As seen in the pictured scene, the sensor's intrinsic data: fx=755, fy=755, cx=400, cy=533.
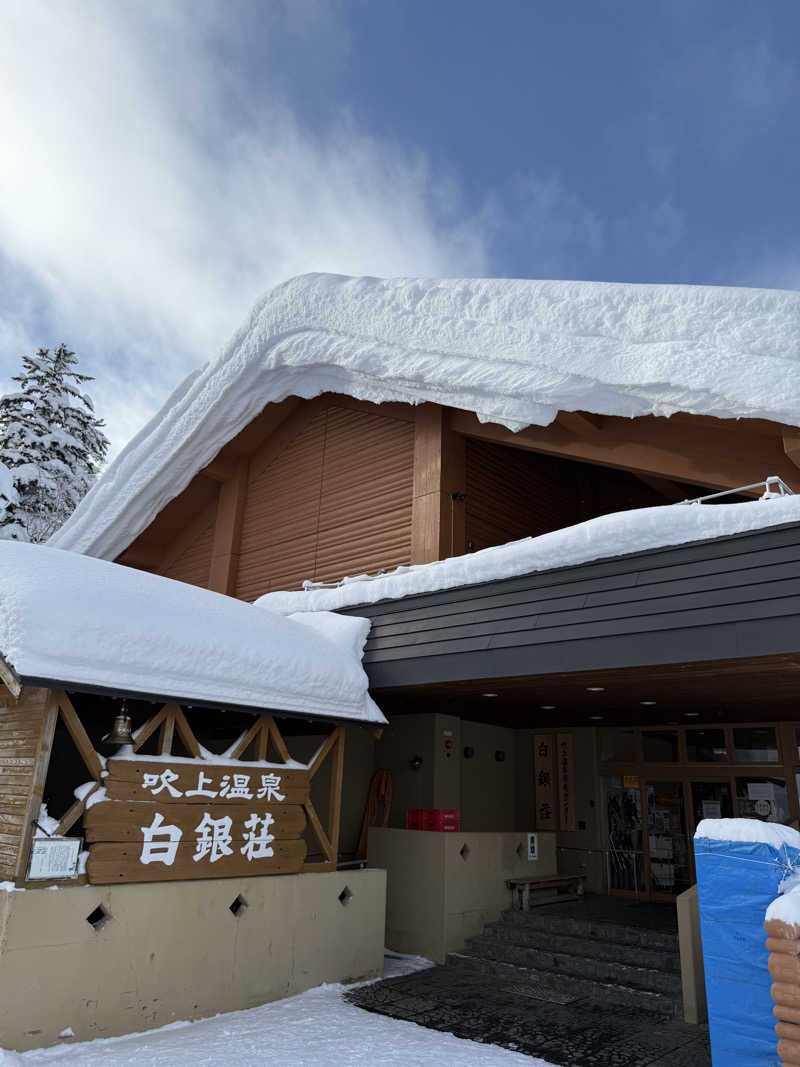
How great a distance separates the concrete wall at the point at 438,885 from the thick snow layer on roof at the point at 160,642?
2.00m

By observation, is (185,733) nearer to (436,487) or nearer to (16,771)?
(16,771)

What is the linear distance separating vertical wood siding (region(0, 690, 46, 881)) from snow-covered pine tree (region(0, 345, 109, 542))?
14.4 m

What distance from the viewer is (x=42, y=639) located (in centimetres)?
521

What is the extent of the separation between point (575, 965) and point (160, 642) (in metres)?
5.14

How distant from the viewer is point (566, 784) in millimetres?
11227

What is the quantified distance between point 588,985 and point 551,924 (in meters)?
1.42

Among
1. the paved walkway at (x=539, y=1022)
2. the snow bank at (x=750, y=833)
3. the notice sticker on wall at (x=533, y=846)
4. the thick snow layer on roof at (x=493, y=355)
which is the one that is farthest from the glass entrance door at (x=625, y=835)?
the snow bank at (x=750, y=833)

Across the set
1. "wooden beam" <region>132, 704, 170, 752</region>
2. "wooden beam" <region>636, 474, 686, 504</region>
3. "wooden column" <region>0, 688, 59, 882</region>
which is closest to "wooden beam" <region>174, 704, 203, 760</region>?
"wooden beam" <region>132, 704, 170, 752</region>

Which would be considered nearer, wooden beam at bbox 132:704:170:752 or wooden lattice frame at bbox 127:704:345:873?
wooden beam at bbox 132:704:170:752

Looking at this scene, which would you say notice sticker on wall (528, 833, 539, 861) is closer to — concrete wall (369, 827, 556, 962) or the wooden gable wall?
concrete wall (369, 827, 556, 962)

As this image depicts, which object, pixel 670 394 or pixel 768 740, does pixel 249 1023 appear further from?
pixel 768 740

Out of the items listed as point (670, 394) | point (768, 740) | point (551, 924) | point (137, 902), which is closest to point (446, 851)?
point (551, 924)

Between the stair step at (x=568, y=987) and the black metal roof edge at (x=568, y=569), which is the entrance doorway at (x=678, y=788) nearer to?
the stair step at (x=568, y=987)

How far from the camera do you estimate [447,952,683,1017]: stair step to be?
21.2ft
